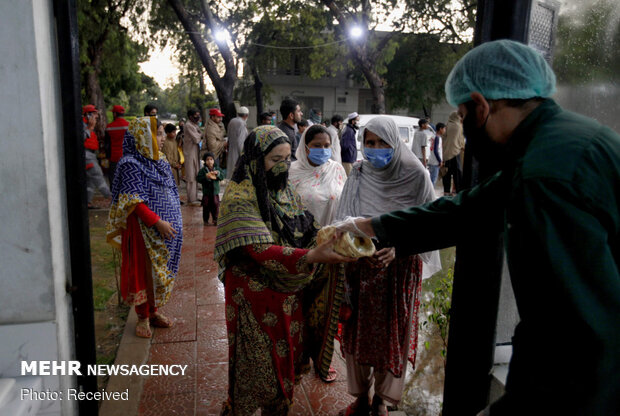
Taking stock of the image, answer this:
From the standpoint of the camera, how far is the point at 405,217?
1.88m

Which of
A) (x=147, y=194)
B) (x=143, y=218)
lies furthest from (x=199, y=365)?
(x=147, y=194)

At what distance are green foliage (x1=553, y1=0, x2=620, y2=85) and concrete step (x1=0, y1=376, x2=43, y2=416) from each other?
102 inches

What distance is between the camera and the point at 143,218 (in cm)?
350

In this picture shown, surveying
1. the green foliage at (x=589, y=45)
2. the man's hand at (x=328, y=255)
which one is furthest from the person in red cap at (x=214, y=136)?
the green foliage at (x=589, y=45)

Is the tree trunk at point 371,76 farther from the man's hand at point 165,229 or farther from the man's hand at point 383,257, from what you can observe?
the man's hand at point 383,257

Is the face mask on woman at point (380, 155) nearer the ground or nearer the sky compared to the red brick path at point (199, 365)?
nearer the sky

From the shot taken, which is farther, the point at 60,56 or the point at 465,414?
the point at 465,414

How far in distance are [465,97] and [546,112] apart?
0.86 ft

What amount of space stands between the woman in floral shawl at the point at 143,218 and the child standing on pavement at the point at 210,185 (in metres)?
3.76

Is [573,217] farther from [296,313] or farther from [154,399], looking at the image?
[154,399]

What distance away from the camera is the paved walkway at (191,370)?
9.55 feet

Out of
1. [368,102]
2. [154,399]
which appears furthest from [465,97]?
[368,102]

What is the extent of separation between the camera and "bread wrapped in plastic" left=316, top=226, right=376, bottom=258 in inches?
78.5

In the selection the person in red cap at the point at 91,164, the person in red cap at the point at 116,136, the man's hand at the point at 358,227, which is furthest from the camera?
the person in red cap at the point at 116,136
